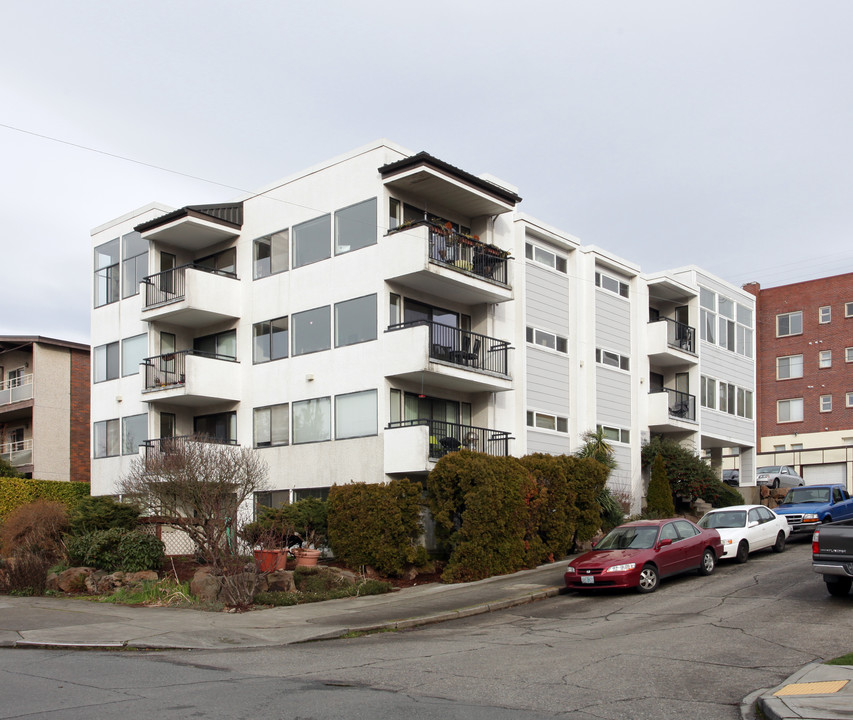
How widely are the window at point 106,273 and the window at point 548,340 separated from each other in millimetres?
15230

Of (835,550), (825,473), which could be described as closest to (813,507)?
(835,550)

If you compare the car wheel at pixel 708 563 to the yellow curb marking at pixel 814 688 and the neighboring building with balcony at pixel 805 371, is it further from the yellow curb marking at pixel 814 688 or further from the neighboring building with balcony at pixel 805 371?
the neighboring building with balcony at pixel 805 371

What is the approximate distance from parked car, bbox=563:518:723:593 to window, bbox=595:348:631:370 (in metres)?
11.7

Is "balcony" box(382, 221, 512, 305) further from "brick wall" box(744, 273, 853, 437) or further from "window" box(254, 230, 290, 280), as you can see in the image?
"brick wall" box(744, 273, 853, 437)

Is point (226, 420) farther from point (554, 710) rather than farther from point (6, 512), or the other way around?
point (554, 710)

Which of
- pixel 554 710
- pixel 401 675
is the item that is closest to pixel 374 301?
pixel 401 675

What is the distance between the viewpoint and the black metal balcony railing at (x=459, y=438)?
950 inches

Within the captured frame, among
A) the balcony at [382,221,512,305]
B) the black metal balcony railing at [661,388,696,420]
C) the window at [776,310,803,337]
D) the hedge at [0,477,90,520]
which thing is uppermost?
the window at [776,310,803,337]

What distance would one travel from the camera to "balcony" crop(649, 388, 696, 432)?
3472 cm

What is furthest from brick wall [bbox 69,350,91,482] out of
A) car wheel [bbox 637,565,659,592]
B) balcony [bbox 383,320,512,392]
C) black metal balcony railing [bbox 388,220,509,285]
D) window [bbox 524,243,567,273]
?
car wheel [bbox 637,565,659,592]

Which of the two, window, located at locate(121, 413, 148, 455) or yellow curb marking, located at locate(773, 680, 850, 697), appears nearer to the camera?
yellow curb marking, located at locate(773, 680, 850, 697)

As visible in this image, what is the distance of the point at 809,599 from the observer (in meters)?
16.8

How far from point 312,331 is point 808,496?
54.6ft

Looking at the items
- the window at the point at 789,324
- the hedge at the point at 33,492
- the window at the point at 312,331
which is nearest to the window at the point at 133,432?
the hedge at the point at 33,492
